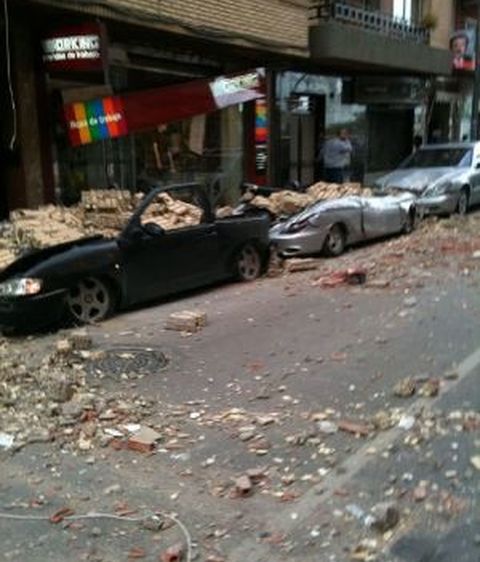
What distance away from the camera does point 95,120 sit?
44.6 feet

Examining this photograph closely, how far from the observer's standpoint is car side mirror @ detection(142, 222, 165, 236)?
30.7 feet

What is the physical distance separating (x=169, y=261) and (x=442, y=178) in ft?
30.0

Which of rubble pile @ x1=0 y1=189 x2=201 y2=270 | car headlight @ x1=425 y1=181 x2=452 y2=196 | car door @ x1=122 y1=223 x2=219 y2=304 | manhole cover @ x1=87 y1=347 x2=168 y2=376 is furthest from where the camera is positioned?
car headlight @ x1=425 y1=181 x2=452 y2=196

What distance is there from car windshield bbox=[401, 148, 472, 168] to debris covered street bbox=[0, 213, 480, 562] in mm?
9657

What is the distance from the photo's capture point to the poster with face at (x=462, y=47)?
28875 mm

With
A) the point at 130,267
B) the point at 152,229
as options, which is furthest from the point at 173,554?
the point at 152,229

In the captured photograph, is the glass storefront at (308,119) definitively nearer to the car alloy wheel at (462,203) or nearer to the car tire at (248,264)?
the car alloy wheel at (462,203)

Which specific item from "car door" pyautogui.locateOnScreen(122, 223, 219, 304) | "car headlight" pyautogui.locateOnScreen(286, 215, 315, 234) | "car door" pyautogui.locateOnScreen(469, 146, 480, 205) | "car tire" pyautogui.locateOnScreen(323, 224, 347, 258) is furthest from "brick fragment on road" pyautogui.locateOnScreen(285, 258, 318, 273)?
"car door" pyautogui.locateOnScreen(469, 146, 480, 205)

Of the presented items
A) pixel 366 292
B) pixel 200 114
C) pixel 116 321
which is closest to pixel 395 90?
pixel 200 114

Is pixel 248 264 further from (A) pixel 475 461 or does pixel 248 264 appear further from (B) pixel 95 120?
(A) pixel 475 461

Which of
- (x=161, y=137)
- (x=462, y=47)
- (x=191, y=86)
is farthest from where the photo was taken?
(x=462, y=47)

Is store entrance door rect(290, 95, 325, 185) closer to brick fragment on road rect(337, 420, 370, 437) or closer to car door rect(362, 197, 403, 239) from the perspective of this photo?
car door rect(362, 197, 403, 239)

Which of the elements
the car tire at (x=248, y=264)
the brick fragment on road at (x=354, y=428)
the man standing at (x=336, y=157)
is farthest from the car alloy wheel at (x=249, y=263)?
the man standing at (x=336, y=157)

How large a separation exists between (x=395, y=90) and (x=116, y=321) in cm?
1747
